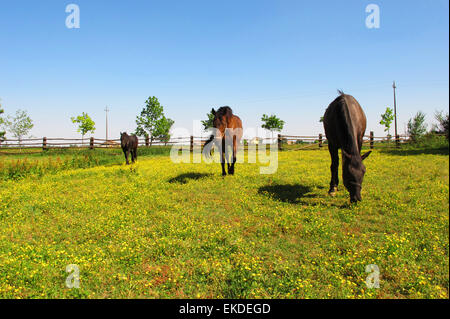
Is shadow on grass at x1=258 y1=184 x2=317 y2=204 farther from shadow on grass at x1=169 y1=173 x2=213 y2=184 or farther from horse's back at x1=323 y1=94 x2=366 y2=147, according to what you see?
shadow on grass at x1=169 y1=173 x2=213 y2=184

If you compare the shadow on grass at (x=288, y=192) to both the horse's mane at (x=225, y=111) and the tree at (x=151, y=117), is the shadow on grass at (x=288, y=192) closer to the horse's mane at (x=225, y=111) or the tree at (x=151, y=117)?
the horse's mane at (x=225, y=111)

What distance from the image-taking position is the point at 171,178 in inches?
453

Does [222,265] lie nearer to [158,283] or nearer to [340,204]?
[158,283]

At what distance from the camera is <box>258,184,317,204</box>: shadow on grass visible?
773 centimetres

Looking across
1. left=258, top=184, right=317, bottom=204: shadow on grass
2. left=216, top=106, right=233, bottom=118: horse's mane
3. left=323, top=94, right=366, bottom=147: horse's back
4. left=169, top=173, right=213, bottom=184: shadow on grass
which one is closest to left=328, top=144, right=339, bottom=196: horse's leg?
left=323, top=94, right=366, bottom=147: horse's back

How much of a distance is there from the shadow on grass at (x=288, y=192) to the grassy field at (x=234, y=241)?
35 mm

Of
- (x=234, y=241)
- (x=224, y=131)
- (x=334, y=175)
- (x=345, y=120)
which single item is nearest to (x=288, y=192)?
(x=334, y=175)

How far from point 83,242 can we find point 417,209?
8.23m

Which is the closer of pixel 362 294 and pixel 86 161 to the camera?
pixel 362 294

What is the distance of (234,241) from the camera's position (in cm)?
499

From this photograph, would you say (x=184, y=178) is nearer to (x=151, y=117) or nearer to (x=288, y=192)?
(x=288, y=192)

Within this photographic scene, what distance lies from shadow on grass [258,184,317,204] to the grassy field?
0.03 metres

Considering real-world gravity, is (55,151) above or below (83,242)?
above
